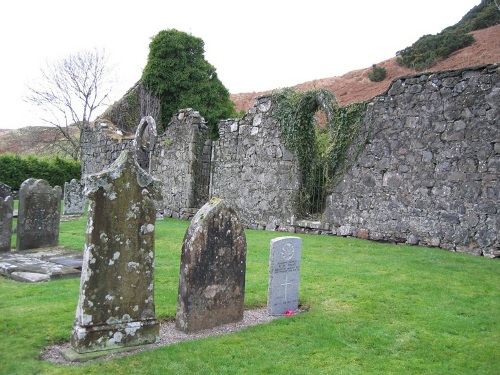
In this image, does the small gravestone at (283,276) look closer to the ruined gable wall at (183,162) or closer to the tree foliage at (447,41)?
the ruined gable wall at (183,162)

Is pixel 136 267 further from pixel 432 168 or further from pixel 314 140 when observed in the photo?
pixel 314 140

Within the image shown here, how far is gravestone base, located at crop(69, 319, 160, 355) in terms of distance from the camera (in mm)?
4527

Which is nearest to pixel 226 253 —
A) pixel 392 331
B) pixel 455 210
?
pixel 392 331

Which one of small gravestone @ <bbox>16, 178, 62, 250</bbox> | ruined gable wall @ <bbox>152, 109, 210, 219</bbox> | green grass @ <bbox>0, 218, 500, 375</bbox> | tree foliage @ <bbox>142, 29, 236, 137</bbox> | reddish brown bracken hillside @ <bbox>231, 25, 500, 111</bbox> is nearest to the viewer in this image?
green grass @ <bbox>0, 218, 500, 375</bbox>

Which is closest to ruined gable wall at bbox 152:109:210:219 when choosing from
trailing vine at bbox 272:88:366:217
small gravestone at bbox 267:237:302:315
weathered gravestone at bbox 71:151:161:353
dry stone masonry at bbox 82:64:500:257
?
dry stone masonry at bbox 82:64:500:257

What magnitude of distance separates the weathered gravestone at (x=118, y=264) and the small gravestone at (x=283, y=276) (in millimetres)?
1655

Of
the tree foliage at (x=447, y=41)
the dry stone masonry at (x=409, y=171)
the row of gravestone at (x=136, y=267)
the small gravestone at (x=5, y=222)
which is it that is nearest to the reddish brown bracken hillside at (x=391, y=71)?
Result: the tree foliage at (x=447, y=41)

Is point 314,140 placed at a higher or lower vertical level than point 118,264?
higher

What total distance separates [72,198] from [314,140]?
8954 mm

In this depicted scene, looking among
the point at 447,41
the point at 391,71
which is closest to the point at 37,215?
the point at 447,41

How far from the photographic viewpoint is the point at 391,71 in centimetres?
4988

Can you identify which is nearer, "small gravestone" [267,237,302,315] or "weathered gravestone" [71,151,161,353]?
"weathered gravestone" [71,151,161,353]

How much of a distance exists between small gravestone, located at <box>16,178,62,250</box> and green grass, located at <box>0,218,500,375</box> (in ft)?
9.44

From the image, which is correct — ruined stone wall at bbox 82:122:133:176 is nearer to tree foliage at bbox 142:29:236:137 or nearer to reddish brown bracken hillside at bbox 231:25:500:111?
tree foliage at bbox 142:29:236:137
